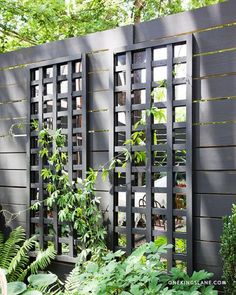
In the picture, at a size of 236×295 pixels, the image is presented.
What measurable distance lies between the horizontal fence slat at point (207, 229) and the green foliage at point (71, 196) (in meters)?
0.72

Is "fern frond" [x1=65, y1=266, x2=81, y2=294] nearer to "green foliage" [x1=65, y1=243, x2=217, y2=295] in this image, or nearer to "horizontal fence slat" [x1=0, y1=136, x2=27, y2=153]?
"green foliage" [x1=65, y1=243, x2=217, y2=295]

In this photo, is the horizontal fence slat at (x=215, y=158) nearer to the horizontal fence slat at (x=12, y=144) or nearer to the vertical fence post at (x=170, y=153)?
the vertical fence post at (x=170, y=153)

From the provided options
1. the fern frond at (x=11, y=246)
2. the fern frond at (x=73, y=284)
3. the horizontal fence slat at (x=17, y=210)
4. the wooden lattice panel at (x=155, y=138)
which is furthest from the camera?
Result: the horizontal fence slat at (x=17, y=210)

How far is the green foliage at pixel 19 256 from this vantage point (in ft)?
9.74

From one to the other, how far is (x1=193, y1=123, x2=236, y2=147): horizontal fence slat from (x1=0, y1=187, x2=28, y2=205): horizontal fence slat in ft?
5.52

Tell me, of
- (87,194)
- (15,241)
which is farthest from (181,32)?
(15,241)

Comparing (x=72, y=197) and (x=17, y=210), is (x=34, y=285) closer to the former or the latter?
(x=72, y=197)

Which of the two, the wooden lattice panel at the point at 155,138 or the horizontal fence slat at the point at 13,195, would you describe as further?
the horizontal fence slat at the point at 13,195

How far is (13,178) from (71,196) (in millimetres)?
802

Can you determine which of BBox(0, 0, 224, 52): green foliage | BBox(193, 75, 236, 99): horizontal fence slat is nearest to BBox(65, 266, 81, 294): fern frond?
BBox(193, 75, 236, 99): horizontal fence slat

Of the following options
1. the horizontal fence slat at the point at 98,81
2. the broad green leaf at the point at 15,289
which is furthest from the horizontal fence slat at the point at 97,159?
the broad green leaf at the point at 15,289

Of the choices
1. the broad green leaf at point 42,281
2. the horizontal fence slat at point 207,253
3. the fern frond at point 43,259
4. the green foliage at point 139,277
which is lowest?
the broad green leaf at point 42,281

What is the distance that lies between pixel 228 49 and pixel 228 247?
47.8 inches

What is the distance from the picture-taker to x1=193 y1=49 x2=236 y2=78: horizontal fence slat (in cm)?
231
